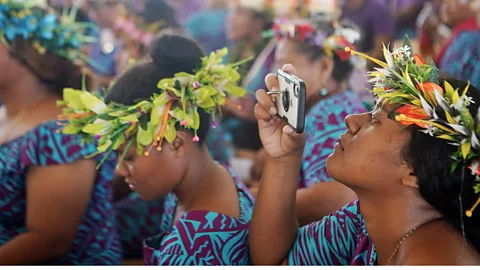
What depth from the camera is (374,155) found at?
1357 millimetres

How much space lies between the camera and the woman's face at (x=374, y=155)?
1337mm

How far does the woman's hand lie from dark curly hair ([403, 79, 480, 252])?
32 cm

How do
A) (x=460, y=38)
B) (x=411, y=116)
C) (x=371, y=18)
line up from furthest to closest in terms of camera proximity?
(x=371, y=18) < (x=460, y=38) < (x=411, y=116)

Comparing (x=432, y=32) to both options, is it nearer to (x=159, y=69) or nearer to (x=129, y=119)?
(x=159, y=69)

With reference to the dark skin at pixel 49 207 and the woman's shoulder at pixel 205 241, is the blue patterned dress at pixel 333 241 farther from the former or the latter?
the dark skin at pixel 49 207

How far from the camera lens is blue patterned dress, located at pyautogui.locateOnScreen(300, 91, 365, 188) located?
7.08 feet

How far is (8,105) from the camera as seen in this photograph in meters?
2.38

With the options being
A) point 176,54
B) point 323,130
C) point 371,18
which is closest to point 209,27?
point 371,18

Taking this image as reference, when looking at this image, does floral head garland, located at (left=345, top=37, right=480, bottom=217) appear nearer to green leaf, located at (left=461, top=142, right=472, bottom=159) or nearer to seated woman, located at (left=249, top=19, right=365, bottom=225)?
green leaf, located at (left=461, top=142, right=472, bottom=159)

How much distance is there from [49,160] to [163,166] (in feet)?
1.77

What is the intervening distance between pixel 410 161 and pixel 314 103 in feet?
3.88

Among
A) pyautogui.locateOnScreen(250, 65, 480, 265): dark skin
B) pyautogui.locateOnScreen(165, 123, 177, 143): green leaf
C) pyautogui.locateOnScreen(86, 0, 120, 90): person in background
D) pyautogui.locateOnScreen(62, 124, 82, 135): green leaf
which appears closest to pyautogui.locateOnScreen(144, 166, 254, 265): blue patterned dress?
pyautogui.locateOnScreen(165, 123, 177, 143): green leaf

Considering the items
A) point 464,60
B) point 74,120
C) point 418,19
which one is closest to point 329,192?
point 74,120

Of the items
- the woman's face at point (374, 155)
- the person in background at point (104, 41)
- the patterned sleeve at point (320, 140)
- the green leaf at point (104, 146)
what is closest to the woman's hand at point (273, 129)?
the woman's face at point (374, 155)
